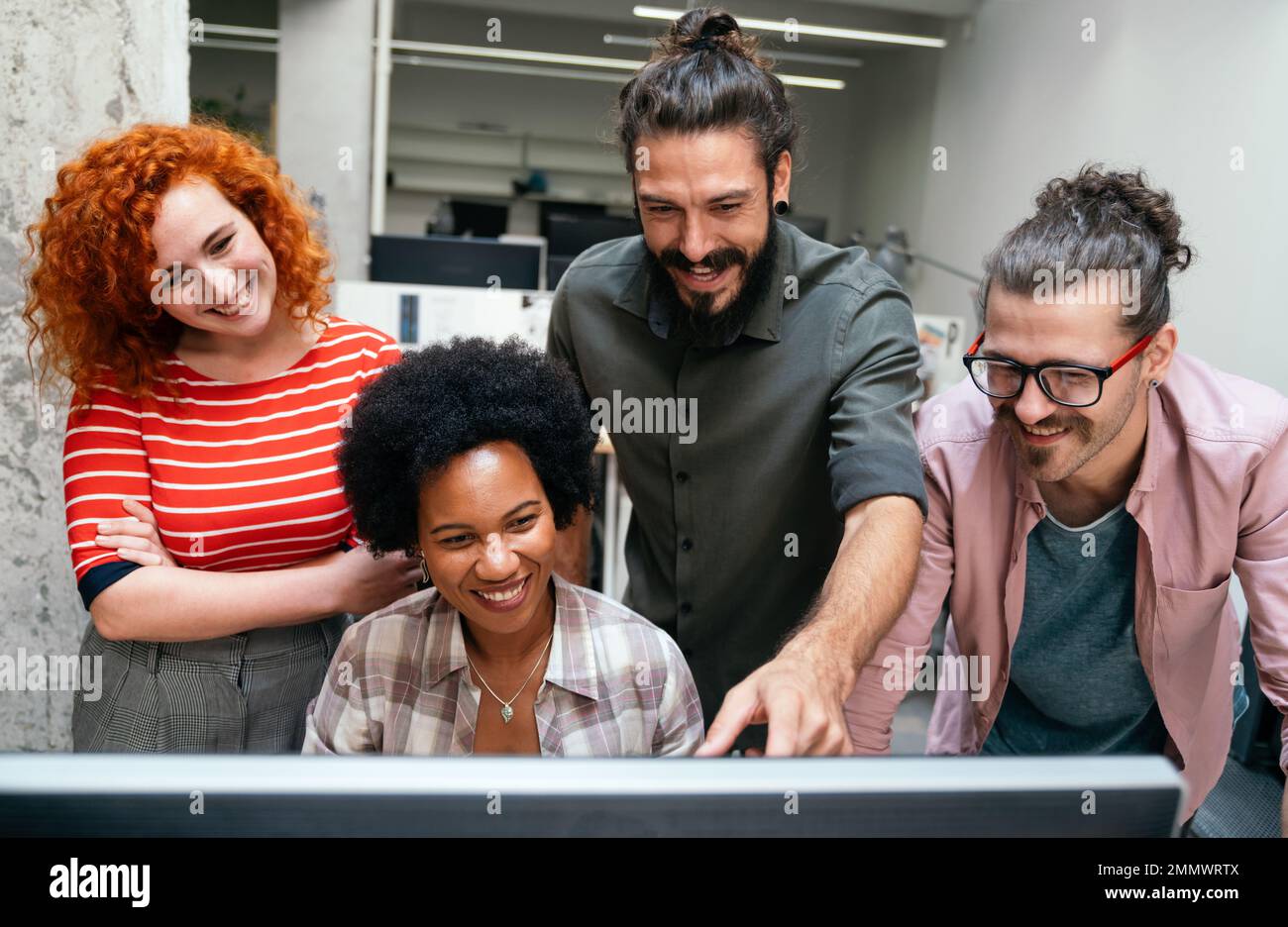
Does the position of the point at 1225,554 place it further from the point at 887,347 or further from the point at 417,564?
the point at 417,564

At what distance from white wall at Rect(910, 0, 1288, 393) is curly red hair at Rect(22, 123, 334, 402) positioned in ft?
7.76

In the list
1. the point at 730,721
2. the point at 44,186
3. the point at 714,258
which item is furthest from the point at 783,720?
the point at 44,186

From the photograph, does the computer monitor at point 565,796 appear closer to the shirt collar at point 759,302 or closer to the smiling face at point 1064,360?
the smiling face at point 1064,360

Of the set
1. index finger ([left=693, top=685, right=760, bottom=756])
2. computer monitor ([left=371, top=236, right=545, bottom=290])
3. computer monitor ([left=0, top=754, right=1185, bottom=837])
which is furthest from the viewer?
computer monitor ([left=371, top=236, right=545, bottom=290])

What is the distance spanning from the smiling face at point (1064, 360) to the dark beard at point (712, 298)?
1.12 feet

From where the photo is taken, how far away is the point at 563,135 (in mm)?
10039

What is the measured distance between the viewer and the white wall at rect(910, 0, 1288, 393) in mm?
3662

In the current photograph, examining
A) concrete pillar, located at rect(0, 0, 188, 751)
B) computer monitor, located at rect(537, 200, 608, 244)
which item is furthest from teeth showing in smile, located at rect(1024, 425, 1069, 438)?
computer monitor, located at rect(537, 200, 608, 244)

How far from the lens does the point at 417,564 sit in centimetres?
140

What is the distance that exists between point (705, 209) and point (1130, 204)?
1.84 ft

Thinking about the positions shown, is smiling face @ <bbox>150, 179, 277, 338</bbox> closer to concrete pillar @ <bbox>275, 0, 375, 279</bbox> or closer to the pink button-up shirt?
the pink button-up shirt

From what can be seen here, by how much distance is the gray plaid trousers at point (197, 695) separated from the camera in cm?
133

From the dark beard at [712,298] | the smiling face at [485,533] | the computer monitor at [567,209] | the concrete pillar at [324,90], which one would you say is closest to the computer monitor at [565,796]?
the smiling face at [485,533]

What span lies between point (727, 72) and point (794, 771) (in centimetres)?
110
